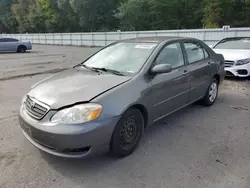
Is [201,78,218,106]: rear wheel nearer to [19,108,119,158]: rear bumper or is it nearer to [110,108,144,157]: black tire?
[110,108,144,157]: black tire

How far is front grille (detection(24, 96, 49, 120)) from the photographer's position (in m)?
2.56

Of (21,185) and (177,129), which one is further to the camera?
(177,129)

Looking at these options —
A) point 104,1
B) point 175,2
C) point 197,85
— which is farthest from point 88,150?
point 104,1

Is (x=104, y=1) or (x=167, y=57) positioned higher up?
(x=104, y=1)

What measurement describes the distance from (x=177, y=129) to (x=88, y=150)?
1.76 m

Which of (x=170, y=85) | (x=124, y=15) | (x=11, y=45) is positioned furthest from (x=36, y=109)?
(x=124, y=15)

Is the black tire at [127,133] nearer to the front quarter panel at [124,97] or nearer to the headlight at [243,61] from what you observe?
the front quarter panel at [124,97]

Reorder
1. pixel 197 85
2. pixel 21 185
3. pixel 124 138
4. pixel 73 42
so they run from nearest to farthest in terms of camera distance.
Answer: pixel 21 185 → pixel 124 138 → pixel 197 85 → pixel 73 42

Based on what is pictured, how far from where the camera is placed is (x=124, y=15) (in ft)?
103

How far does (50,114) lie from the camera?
97.7 inches

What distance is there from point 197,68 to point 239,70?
349 cm

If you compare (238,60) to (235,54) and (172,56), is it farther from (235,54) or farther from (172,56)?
(172,56)

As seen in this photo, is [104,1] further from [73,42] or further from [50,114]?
[50,114]

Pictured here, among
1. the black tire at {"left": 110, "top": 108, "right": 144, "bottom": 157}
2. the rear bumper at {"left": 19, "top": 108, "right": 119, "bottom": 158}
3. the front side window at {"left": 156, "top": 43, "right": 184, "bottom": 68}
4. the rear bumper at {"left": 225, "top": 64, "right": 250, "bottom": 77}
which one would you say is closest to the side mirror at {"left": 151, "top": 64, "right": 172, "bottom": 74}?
the front side window at {"left": 156, "top": 43, "right": 184, "bottom": 68}
